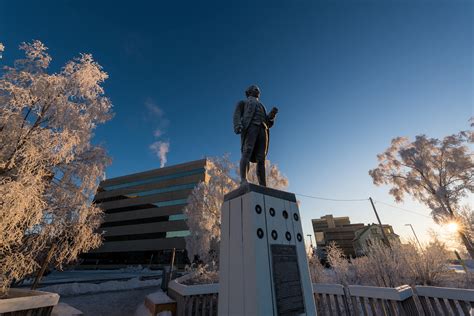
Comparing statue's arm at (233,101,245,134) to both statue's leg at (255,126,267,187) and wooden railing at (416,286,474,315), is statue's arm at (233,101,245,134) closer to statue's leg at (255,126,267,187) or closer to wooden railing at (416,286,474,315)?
statue's leg at (255,126,267,187)

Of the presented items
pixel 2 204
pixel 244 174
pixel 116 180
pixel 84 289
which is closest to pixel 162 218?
pixel 116 180

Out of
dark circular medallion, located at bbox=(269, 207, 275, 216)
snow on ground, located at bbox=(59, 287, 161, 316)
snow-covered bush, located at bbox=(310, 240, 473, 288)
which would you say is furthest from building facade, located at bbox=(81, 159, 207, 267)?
dark circular medallion, located at bbox=(269, 207, 275, 216)

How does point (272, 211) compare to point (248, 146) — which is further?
point (248, 146)

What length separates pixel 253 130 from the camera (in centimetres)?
365

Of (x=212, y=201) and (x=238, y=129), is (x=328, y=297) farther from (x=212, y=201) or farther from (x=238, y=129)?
(x=212, y=201)

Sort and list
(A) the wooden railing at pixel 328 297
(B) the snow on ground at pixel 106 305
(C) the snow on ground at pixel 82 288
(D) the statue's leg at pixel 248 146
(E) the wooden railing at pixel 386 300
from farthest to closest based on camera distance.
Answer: (C) the snow on ground at pixel 82 288
(B) the snow on ground at pixel 106 305
(A) the wooden railing at pixel 328 297
(D) the statue's leg at pixel 248 146
(E) the wooden railing at pixel 386 300

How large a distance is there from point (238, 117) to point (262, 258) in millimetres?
2384

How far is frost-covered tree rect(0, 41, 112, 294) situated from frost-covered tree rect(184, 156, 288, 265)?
372 inches

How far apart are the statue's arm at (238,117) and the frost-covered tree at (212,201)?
37.0 feet

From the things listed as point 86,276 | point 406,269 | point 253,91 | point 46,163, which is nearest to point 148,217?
point 86,276

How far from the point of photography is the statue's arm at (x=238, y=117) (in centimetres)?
368

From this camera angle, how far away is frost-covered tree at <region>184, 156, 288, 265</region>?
50.8ft

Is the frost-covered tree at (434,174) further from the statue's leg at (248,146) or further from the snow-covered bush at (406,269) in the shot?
the statue's leg at (248,146)

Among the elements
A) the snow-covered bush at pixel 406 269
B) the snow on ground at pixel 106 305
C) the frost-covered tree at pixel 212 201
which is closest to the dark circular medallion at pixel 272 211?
the snow-covered bush at pixel 406 269
